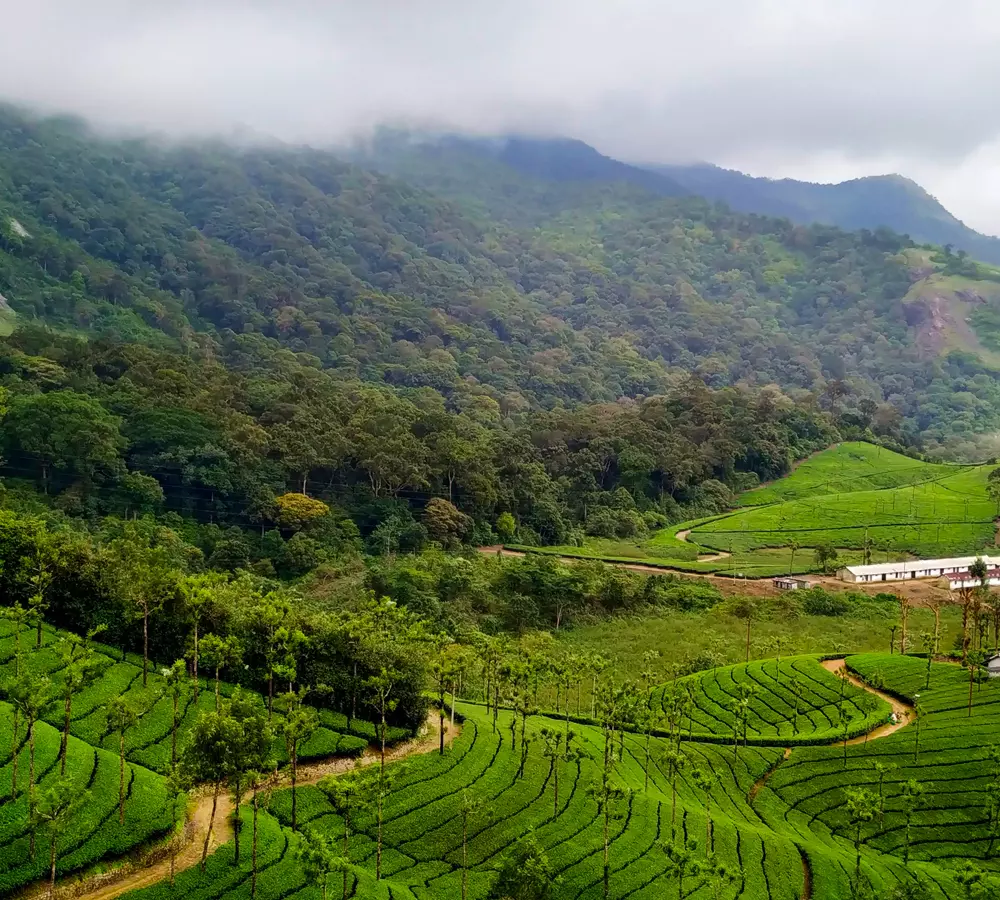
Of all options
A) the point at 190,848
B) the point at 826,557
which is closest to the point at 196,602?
the point at 190,848

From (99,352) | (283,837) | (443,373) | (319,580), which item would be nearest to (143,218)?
(443,373)

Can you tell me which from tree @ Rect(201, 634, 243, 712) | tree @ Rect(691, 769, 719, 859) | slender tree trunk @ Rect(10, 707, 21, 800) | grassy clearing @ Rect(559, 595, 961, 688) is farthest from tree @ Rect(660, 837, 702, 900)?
grassy clearing @ Rect(559, 595, 961, 688)

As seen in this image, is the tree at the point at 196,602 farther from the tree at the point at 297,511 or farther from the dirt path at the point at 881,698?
the tree at the point at 297,511

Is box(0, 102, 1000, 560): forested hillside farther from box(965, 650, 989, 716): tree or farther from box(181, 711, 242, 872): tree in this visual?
box(181, 711, 242, 872): tree

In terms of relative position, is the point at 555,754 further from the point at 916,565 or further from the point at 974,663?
the point at 916,565

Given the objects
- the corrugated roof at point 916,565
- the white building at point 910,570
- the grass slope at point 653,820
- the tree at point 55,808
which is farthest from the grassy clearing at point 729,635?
the tree at point 55,808

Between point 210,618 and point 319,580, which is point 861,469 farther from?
point 210,618
